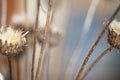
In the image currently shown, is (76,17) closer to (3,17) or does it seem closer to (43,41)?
(43,41)

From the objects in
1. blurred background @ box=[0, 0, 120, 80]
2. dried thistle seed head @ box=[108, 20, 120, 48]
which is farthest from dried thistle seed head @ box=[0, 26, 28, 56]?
dried thistle seed head @ box=[108, 20, 120, 48]

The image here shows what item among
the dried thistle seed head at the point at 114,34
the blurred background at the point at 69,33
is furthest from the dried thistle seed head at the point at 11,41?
the dried thistle seed head at the point at 114,34

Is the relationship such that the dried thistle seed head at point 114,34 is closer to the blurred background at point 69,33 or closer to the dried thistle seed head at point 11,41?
the blurred background at point 69,33

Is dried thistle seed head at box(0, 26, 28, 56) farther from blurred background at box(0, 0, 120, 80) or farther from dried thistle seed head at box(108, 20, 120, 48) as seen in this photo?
dried thistle seed head at box(108, 20, 120, 48)

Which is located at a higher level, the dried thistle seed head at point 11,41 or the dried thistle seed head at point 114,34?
the dried thistle seed head at point 114,34

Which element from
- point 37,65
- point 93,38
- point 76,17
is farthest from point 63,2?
point 37,65

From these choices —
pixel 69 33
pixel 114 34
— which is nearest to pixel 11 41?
pixel 69 33

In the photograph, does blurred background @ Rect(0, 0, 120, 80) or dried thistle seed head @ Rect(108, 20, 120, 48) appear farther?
blurred background @ Rect(0, 0, 120, 80)

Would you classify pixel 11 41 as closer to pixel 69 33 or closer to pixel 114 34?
pixel 69 33
